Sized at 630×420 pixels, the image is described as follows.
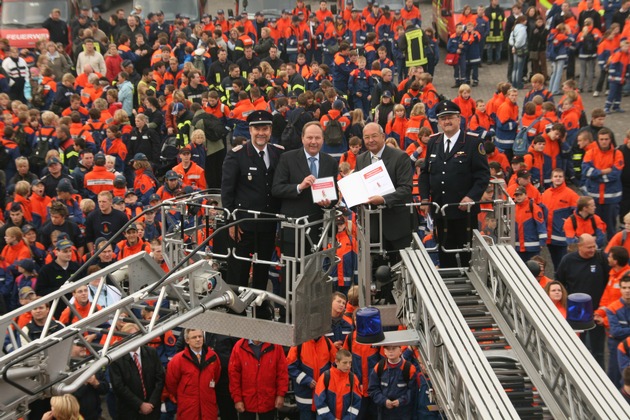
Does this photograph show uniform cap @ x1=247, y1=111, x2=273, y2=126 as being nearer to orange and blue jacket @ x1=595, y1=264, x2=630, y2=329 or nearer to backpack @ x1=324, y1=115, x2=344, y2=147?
orange and blue jacket @ x1=595, y1=264, x2=630, y2=329

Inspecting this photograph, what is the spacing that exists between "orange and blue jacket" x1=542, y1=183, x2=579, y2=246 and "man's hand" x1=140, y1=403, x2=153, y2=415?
595 centimetres

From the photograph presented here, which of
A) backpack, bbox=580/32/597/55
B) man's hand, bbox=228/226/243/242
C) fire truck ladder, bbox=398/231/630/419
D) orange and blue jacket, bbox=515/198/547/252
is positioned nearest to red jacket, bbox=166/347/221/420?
man's hand, bbox=228/226/243/242

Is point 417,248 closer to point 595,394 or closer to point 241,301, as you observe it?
point 241,301

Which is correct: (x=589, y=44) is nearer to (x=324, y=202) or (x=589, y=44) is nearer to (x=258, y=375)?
(x=258, y=375)

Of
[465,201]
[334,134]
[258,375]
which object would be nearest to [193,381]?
[258,375]

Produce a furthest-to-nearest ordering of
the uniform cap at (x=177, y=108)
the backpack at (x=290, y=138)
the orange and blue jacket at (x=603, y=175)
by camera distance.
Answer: the uniform cap at (x=177, y=108) → the backpack at (x=290, y=138) → the orange and blue jacket at (x=603, y=175)

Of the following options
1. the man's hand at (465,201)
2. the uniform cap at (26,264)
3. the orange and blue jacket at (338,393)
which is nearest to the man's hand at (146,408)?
the orange and blue jacket at (338,393)

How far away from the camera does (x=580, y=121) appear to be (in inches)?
720

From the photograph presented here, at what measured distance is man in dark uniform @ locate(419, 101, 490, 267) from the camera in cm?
1101

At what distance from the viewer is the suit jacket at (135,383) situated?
1225cm

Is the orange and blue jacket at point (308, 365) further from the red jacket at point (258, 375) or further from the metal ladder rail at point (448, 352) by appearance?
the metal ladder rail at point (448, 352)

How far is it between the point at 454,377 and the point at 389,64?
14.9 m

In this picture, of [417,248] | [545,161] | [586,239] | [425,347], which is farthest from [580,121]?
[425,347]

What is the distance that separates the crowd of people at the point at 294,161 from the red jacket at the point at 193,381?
0.07ft
